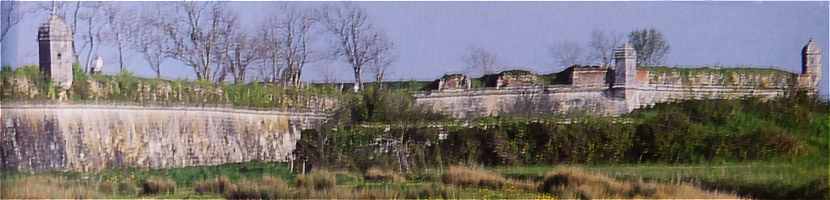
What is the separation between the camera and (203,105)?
848 centimetres

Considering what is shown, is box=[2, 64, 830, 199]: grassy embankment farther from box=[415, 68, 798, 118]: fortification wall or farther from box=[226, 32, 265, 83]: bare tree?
box=[226, 32, 265, 83]: bare tree

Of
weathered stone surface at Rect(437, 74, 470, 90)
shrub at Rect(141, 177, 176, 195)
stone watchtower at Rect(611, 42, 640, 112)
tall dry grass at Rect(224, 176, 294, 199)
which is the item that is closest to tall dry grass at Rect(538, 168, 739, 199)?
stone watchtower at Rect(611, 42, 640, 112)

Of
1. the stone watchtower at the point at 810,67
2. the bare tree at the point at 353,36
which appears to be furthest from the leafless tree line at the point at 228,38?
the stone watchtower at the point at 810,67

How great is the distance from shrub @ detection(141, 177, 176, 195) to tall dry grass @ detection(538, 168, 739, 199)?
2.79 metres

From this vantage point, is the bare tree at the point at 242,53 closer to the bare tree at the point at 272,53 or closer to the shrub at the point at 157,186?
the bare tree at the point at 272,53

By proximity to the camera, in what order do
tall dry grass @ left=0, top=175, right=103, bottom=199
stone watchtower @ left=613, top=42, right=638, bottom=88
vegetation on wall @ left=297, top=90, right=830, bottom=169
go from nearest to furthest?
1. tall dry grass @ left=0, top=175, right=103, bottom=199
2. vegetation on wall @ left=297, top=90, right=830, bottom=169
3. stone watchtower @ left=613, top=42, right=638, bottom=88

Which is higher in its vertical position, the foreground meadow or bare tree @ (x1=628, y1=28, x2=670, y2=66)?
bare tree @ (x1=628, y1=28, x2=670, y2=66)

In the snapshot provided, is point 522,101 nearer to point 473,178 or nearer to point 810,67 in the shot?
point 473,178

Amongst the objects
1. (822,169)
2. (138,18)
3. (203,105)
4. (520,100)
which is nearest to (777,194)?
(822,169)

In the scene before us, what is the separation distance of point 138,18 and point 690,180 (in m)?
4.46

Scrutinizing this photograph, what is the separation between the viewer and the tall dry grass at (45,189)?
7754mm

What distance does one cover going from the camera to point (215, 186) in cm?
837

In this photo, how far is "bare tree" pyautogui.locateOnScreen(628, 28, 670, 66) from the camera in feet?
28.1

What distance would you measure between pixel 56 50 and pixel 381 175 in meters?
2.56
